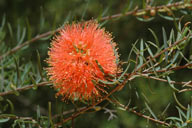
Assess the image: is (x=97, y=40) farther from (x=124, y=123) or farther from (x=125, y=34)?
(x=125, y=34)

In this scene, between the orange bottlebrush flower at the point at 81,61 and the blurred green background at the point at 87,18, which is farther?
the blurred green background at the point at 87,18

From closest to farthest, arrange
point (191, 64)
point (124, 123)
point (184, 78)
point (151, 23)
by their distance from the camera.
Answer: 1. point (191, 64)
2. point (124, 123)
3. point (184, 78)
4. point (151, 23)

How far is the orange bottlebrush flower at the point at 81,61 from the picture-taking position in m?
0.92

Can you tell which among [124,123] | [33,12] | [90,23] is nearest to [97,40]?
[90,23]

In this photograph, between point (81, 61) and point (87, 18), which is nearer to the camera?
point (81, 61)

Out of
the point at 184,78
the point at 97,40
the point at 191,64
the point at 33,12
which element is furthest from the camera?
the point at 33,12

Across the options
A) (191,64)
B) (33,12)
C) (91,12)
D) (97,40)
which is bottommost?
(191,64)

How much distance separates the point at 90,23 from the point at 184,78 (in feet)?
4.82

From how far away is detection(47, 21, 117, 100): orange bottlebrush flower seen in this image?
0.92 metres

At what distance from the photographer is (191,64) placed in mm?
859

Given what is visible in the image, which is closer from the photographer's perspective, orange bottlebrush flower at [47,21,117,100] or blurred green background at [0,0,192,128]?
orange bottlebrush flower at [47,21,117,100]

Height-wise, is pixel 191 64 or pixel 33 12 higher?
pixel 33 12

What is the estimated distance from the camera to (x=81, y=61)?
93 cm

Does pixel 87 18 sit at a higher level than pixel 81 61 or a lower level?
higher
